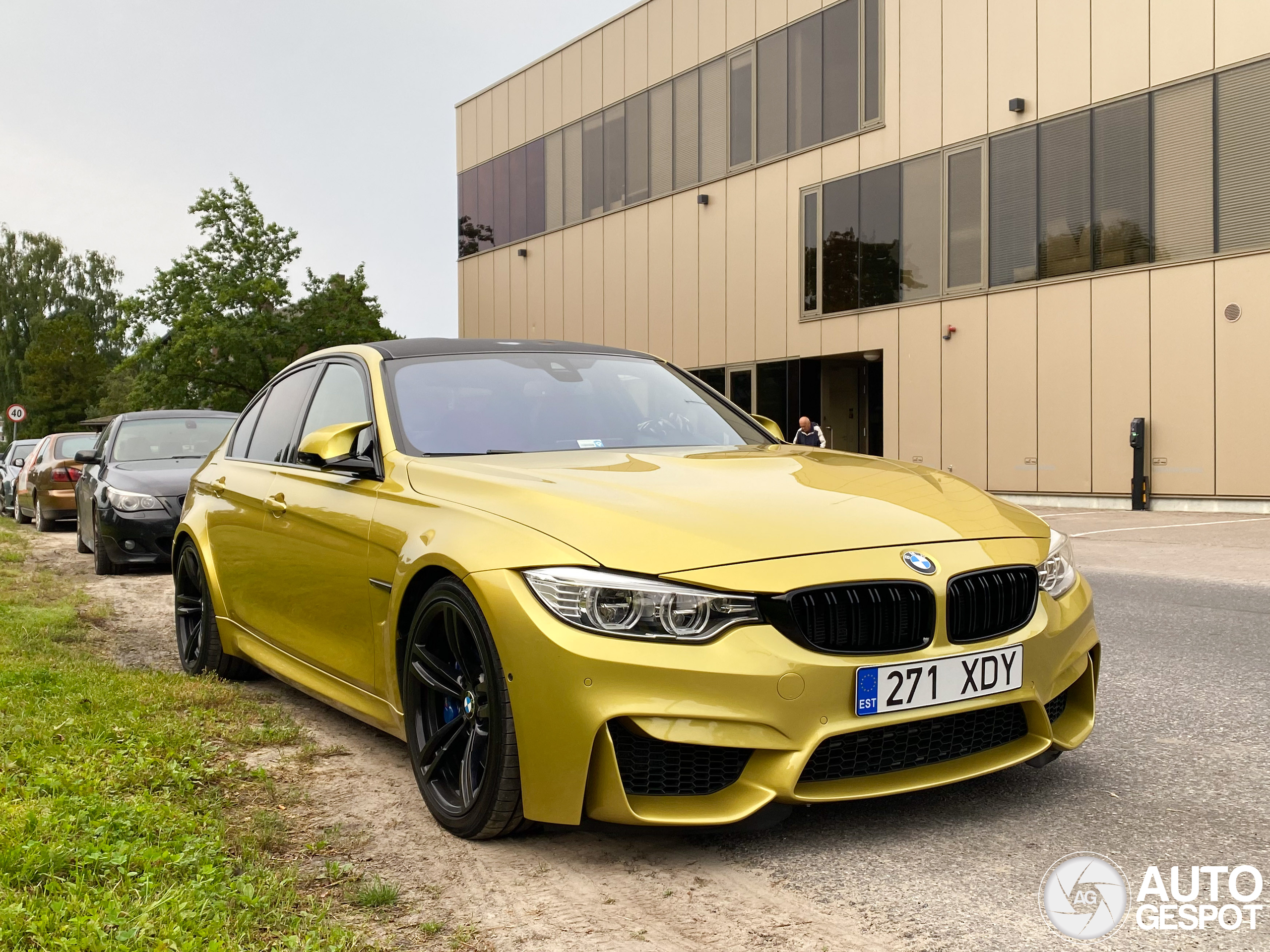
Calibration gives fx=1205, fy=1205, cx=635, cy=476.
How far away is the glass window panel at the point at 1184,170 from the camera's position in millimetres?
19312

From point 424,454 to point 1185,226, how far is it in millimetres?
18744

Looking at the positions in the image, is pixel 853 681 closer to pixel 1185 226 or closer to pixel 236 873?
pixel 236 873

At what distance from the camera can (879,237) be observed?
82.0ft

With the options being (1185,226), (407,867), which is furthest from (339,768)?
(1185,226)

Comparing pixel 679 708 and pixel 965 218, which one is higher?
pixel 965 218

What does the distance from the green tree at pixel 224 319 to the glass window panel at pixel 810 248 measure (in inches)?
831

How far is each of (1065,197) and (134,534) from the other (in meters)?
17.0

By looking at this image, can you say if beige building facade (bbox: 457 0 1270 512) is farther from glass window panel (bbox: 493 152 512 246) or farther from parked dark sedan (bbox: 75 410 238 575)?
parked dark sedan (bbox: 75 410 238 575)

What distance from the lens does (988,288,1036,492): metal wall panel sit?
22109 millimetres

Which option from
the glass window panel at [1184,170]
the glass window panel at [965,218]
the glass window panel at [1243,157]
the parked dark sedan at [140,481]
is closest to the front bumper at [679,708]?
the parked dark sedan at [140,481]

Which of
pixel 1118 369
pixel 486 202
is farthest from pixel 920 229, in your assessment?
pixel 486 202

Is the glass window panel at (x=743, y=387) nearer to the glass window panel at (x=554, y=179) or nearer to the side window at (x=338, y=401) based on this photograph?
the glass window panel at (x=554, y=179)

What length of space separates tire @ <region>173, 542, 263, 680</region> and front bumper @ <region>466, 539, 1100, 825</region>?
2856 millimetres

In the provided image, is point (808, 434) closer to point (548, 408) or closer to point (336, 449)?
point (548, 408)
